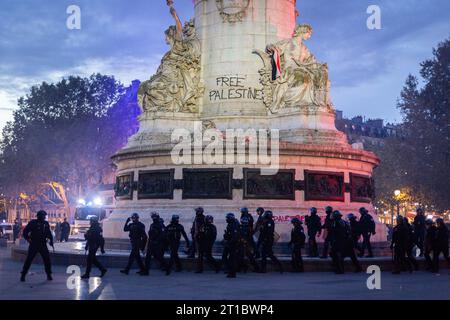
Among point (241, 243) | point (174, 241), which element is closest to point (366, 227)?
point (241, 243)

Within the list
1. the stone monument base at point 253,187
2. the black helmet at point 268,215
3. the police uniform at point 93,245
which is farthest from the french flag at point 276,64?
the police uniform at point 93,245

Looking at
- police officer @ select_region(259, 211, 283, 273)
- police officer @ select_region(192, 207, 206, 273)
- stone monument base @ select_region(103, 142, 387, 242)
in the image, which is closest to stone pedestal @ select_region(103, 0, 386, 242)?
stone monument base @ select_region(103, 142, 387, 242)

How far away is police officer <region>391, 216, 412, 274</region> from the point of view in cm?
1727

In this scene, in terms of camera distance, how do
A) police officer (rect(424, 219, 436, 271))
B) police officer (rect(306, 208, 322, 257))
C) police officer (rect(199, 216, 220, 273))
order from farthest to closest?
police officer (rect(306, 208, 322, 257)), police officer (rect(424, 219, 436, 271)), police officer (rect(199, 216, 220, 273))

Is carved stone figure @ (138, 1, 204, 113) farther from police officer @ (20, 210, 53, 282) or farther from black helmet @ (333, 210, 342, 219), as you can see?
police officer @ (20, 210, 53, 282)

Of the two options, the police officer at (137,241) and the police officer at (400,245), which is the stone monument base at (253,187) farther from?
the police officer at (137,241)

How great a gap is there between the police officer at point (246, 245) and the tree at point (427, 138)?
97.8 feet

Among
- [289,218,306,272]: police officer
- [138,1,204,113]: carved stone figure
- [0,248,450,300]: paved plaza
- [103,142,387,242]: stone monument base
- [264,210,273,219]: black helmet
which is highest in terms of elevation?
[138,1,204,113]: carved stone figure

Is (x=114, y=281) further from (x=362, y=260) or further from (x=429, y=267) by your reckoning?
(x=429, y=267)

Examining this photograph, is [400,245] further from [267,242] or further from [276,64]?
[276,64]

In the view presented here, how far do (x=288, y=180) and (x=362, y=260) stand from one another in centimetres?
513

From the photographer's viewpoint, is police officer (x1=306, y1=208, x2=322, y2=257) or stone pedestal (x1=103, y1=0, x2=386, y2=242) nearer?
police officer (x1=306, y1=208, x2=322, y2=257)

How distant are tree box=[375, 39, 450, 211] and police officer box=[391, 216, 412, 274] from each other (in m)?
27.5
